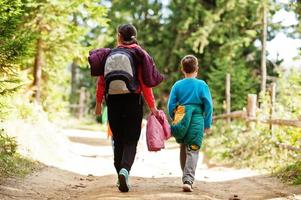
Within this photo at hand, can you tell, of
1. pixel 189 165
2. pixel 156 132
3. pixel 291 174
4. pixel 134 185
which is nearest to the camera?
pixel 156 132

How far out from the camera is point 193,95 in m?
6.73

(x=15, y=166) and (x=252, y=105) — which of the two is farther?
(x=252, y=105)

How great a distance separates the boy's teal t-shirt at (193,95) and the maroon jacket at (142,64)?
55cm

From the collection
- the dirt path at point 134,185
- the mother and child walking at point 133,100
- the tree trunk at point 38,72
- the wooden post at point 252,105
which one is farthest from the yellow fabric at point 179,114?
the tree trunk at point 38,72

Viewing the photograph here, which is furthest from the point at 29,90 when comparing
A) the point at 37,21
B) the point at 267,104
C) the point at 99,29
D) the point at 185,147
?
the point at 99,29

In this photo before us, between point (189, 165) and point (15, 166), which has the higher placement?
point (189, 165)

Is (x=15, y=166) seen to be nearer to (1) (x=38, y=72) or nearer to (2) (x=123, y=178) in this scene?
(2) (x=123, y=178)

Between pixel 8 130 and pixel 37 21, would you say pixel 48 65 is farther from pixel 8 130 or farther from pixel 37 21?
pixel 8 130

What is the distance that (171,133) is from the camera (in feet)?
22.0

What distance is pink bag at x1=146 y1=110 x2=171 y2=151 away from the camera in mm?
6355

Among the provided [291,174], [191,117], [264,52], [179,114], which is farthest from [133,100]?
[264,52]

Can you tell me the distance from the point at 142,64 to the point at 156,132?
2.65ft

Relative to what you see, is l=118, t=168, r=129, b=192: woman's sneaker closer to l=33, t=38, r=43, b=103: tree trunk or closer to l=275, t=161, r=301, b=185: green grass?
l=275, t=161, r=301, b=185: green grass

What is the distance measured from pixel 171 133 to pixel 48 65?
8.94 metres
